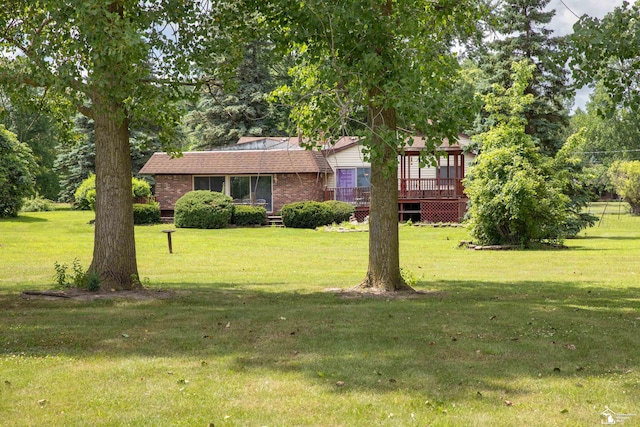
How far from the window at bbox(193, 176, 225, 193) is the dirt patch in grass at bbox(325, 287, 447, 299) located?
28.3 meters

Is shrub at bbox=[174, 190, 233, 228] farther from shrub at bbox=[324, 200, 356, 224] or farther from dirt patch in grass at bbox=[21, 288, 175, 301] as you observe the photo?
dirt patch in grass at bbox=[21, 288, 175, 301]

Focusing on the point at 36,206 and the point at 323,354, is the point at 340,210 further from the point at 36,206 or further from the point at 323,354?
the point at 323,354

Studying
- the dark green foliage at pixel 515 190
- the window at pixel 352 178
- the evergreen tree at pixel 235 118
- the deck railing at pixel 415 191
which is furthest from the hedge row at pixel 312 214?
the evergreen tree at pixel 235 118

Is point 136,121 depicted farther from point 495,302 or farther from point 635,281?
point 635,281

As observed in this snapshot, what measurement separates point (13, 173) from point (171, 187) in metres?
7.81

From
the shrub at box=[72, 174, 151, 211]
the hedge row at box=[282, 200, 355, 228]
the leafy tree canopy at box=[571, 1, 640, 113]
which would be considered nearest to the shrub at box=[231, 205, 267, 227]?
the hedge row at box=[282, 200, 355, 228]

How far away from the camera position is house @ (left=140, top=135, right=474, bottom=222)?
127 feet

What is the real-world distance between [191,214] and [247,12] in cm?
2190

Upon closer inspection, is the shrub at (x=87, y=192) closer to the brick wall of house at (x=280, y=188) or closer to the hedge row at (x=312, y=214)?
the brick wall of house at (x=280, y=188)

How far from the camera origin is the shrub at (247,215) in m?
36.3

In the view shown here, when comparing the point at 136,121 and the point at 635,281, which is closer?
the point at 136,121

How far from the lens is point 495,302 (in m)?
12.0

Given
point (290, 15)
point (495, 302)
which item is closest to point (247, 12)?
point (290, 15)

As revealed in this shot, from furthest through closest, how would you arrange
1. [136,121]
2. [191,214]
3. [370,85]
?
[191,214], [136,121], [370,85]
